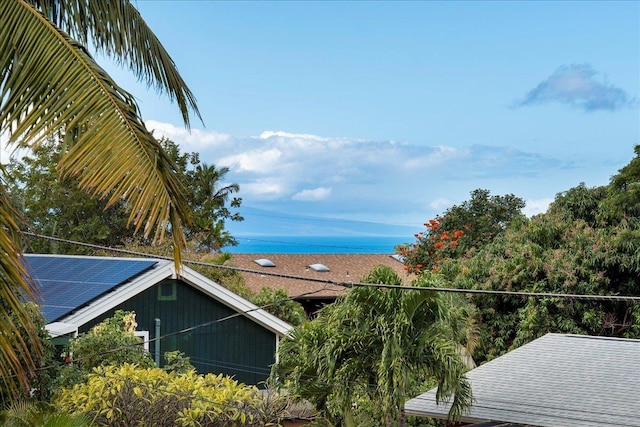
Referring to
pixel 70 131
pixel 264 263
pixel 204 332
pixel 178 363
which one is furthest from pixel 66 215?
pixel 70 131

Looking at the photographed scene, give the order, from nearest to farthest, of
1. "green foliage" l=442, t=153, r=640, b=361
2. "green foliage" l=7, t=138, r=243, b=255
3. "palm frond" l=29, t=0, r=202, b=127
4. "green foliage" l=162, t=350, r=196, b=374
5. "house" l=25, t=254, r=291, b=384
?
"palm frond" l=29, t=0, r=202, b=127 < "green foliage" l=162, t=350, r=196, b=374 < "house" l=25, t=254, r=291, b=384 < "green foliage" l=442, t=153, r=640, b=361 < "green foliage" l=7, t=138, r=243, b=255

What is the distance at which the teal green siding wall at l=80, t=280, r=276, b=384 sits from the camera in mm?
18531

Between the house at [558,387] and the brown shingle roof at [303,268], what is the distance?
67.6 feet

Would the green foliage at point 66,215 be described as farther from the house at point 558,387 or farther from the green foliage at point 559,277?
the house at point 558,387

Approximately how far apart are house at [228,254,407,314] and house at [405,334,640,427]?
1991 cm

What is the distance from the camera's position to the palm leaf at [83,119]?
18.6 ft

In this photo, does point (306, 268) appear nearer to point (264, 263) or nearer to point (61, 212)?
point (264, 263)

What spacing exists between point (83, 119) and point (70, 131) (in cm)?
19

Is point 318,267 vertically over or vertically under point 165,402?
over

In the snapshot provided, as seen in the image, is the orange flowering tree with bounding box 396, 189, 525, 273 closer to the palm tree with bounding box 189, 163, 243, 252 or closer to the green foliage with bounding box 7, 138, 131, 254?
the palm tree with bounding box 189, 163, 243, 252

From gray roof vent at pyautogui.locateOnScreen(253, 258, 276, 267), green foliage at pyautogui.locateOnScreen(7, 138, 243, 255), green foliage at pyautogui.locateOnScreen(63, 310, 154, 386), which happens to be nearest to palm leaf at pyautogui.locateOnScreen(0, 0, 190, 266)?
green foliage at pyautogui.locateOnScreen(63, 310, 154, 386)

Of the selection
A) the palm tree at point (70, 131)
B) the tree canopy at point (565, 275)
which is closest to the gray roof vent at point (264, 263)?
the tree canopy at point (565, 275)

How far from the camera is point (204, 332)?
19.3 metres

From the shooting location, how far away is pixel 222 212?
44.4m
